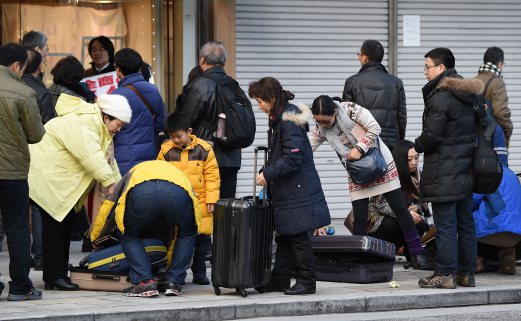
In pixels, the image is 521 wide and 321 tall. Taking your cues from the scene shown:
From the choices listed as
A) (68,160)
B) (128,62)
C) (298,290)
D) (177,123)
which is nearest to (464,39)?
(128,62)

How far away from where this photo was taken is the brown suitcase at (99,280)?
9781 millimetres

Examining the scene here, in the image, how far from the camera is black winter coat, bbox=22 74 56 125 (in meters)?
11.1

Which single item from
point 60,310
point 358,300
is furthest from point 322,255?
point 60,310

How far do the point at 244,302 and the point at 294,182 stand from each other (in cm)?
104

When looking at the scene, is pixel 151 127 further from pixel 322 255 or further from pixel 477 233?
pixel 477 233

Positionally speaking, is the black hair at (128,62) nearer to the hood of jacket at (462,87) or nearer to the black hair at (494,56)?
the hood of jacket at (462,87)

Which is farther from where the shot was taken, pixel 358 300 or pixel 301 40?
pixel 301 40

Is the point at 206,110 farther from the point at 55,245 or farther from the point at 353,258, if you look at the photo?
the point at 55,245

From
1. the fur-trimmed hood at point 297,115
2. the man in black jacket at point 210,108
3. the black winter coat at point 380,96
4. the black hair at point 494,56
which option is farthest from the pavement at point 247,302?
the black hair at point 494,56

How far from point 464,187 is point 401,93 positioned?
2074 mm

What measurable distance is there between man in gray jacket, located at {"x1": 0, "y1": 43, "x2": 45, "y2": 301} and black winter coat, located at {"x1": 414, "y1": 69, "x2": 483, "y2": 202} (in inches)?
124

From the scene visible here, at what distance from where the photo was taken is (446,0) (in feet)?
51.2

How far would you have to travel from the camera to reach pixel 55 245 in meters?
9.80

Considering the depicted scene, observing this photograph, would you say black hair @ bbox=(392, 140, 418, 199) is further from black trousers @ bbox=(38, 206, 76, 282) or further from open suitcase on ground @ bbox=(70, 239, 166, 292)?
black trousers @ bbox=(38, 206, 76, 282)
